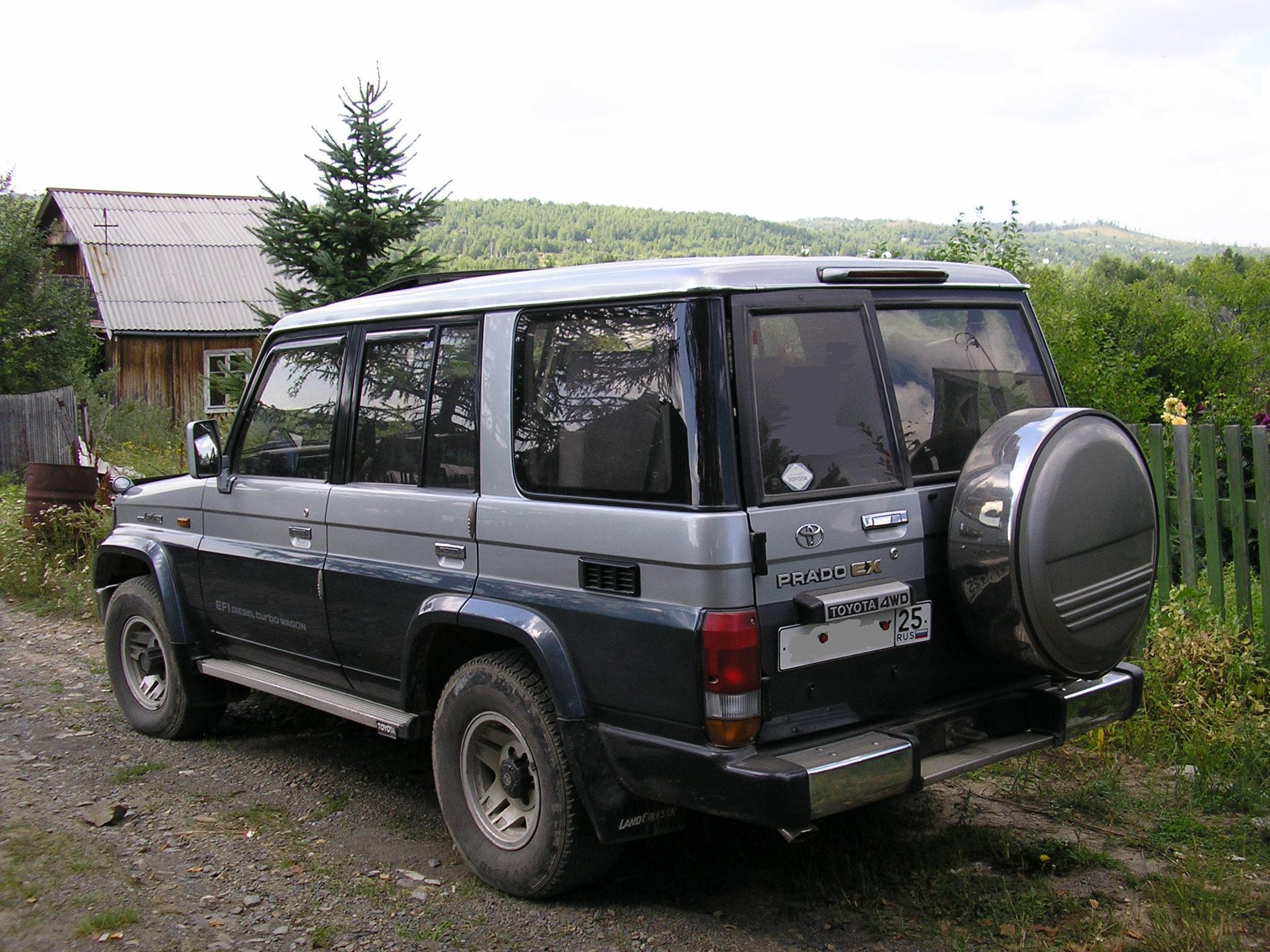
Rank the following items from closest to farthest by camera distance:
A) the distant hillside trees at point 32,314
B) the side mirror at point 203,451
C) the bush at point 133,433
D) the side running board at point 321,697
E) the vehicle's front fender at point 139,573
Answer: the side running board at point 321,697
the side mirror at point 203,451
the vehicle's front fender at point 139,573
the bush at point 133,433
the distant hillside trees at point 32,314

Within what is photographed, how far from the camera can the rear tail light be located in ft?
10.7

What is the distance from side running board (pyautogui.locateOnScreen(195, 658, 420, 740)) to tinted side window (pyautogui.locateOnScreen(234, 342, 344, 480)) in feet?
3.10

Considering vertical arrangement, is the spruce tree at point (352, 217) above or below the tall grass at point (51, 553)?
above

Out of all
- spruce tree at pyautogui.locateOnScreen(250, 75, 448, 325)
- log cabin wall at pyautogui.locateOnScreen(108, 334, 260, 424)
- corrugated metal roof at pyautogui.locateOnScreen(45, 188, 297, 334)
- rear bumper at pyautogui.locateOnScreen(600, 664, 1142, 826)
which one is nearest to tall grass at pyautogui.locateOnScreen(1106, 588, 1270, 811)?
rear bumper at pyautogui.locateOnScreen(600, 664, 1142, 826)

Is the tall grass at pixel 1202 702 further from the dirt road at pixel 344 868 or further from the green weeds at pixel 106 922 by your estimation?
the green weeds at pixel 106 922

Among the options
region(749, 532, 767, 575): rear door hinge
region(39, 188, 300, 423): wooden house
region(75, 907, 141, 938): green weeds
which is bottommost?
region(75, 907, 141, 938): green weeds

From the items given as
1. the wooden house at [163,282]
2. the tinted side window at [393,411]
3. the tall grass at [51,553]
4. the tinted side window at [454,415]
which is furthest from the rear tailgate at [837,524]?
the wooden house at [163,282]

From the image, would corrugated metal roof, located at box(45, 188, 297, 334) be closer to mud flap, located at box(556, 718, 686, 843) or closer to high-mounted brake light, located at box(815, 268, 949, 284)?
high-mounted brake light, located at box(815, 268, 949, 284)

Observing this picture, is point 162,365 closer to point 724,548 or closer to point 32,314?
point 32,314

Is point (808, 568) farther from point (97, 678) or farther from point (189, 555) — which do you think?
point (97, 678)

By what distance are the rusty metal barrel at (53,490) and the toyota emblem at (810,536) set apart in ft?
29.5

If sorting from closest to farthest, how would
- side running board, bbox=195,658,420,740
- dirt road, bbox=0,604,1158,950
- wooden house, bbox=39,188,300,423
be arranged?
dirt road, bbox=0,604,1158,950 < side running board, bbox=195,658,420,740 < wooden house, bbox=39,188,300,423

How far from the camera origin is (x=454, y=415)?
169 inches

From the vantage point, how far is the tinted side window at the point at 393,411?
448 cm
